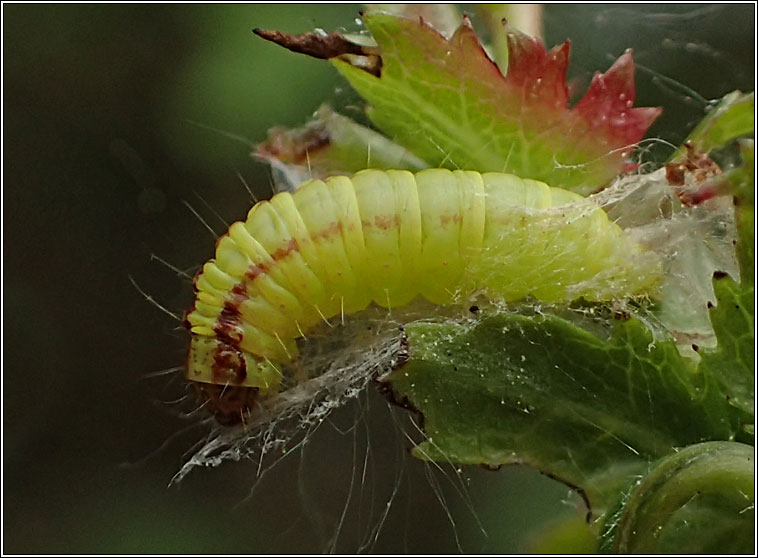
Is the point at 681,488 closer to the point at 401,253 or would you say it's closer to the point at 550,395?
the point at 550,395

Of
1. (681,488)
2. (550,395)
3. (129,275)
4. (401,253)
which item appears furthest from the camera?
(129,275)

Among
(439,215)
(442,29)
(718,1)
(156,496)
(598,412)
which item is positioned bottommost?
(156,496)

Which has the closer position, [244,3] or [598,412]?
[598,412]

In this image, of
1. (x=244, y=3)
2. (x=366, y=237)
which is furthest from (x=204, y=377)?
(x=244, y=3)

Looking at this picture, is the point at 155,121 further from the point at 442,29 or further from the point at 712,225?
the point at 712,225

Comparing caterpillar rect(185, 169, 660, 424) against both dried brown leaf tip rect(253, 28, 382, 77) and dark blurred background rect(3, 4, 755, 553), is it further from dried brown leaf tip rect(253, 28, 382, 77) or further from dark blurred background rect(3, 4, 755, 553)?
dark blurred background rect(3, 4, 755, 553)

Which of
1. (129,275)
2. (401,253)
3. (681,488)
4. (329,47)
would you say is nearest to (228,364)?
(401,253)
